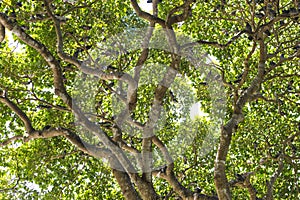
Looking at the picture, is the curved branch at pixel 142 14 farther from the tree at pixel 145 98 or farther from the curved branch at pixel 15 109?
the curved branch at pixel 15 109

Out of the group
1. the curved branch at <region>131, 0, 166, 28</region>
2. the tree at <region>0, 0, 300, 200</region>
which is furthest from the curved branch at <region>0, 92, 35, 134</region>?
the curved branch at <region>131, 0, 166, 28</region>

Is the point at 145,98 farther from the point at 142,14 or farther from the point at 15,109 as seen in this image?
the point at 15,109

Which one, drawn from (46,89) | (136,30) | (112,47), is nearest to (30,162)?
(46,89)

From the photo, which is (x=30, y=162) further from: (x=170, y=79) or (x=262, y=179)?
(x=262, y=179)

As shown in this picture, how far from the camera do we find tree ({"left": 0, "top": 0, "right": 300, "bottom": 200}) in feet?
34.4

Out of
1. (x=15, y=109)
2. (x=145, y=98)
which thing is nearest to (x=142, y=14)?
(x=145, y=98)

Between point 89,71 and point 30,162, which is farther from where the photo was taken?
point 30,162

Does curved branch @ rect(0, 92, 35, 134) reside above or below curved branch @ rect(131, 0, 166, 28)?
below

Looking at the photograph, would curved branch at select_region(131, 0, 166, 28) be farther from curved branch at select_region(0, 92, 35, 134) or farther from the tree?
curved branch at select_region(0, 92, 35, 134)

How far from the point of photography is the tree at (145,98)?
10.5 meters

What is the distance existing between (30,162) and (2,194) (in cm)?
186

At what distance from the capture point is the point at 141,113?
12.0m

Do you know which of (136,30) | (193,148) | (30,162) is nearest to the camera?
(30,162)

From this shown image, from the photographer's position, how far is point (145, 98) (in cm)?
1198
